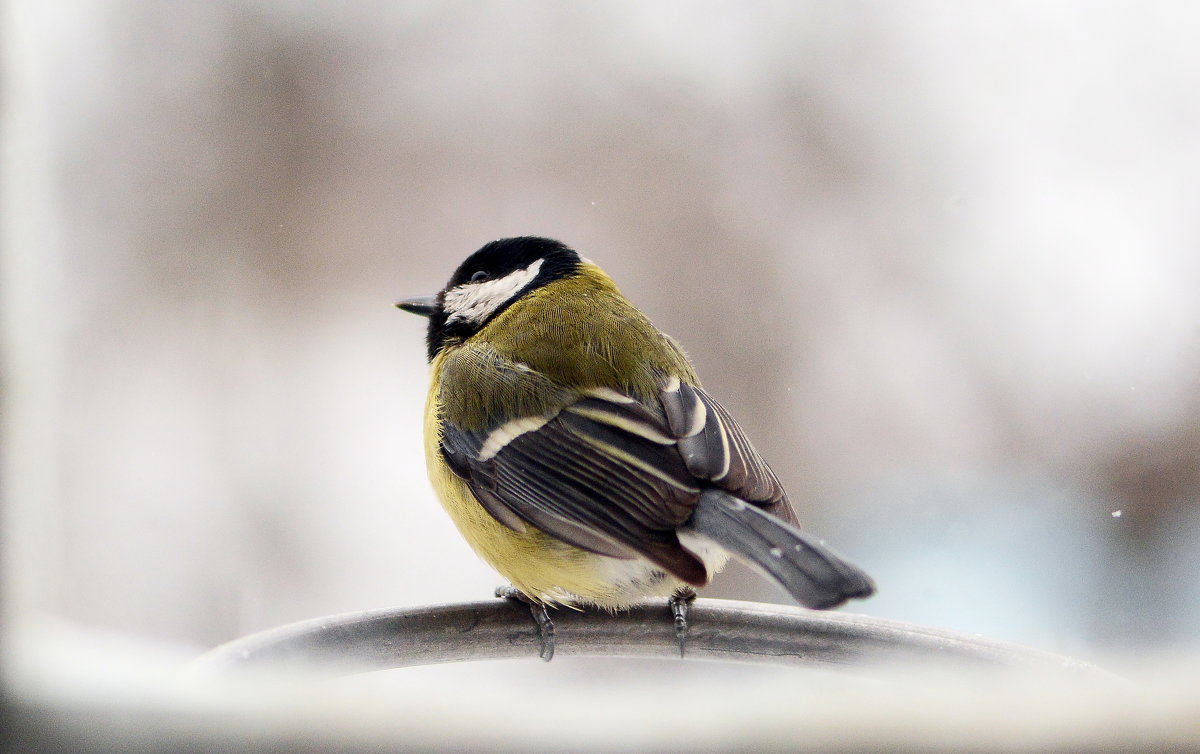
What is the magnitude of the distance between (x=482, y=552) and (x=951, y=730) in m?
0.72

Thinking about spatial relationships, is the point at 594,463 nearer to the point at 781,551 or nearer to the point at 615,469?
the point at 615,469

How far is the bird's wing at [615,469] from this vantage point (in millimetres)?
853

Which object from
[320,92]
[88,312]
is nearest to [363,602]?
[88,312]

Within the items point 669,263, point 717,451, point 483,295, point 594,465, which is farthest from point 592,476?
point 669,263

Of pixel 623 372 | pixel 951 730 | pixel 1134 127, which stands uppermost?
pixel 1134 127

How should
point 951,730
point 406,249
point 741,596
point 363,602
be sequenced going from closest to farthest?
point 951,730 → point 741,596 → point 363,602 → point 406,249

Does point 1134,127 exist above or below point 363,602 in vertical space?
above

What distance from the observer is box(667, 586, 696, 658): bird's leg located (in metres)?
0.91

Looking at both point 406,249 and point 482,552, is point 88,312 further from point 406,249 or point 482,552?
point 482,552

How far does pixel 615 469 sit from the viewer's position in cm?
91

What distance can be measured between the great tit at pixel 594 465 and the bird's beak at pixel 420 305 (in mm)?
47

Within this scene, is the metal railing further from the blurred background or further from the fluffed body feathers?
the blurred background

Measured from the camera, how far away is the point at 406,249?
5.35 feet

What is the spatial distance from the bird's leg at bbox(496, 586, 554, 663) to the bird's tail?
210 millimetres
